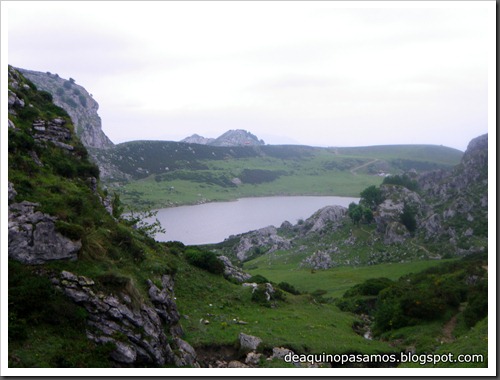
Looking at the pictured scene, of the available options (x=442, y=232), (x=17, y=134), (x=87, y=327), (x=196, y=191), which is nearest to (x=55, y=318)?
(x=87, y=327)

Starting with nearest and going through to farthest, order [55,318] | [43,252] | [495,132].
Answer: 1. [55,318]
2. [43,252]
3. [495,132]

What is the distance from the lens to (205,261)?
3138 centimetres

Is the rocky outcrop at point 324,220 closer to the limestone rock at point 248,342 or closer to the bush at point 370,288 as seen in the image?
the bush at point 370,288

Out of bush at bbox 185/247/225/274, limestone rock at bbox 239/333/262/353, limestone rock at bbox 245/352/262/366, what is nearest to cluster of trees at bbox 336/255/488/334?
limestone rock at bbox 239/333/262/353

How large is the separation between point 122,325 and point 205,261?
54.6 ft

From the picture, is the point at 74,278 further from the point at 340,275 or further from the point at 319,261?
the point at 319,261

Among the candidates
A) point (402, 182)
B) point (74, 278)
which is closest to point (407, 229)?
point (402, 182)

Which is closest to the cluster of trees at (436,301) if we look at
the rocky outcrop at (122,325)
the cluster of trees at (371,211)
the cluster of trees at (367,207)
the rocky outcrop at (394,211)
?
the rocky outcrop at (122,325)

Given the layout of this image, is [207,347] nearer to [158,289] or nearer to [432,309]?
[158,289]

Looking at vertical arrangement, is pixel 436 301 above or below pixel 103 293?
below

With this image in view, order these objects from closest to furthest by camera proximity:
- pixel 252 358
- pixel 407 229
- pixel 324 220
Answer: pixel 252 358 < pixel 407 229 < pixel 324 220

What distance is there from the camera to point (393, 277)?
156ft

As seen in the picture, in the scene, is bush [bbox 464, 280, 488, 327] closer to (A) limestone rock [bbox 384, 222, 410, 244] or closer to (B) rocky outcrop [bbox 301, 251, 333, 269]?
(B) rocky outcrop [bbox 301, 251, 333, 269]

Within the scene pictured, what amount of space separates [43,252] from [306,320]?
16.8 meters
